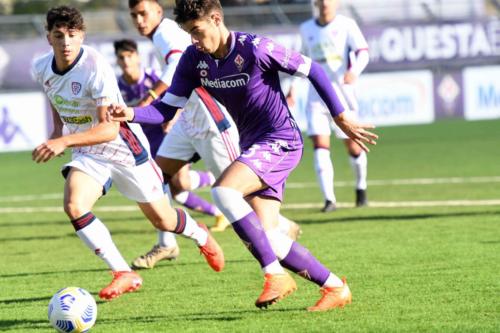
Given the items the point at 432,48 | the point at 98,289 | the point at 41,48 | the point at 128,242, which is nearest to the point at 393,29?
the point at 432,48

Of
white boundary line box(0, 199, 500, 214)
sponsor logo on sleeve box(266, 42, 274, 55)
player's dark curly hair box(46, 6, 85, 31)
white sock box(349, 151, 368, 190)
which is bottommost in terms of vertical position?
white boundary line box(0, 199, 500, 214)

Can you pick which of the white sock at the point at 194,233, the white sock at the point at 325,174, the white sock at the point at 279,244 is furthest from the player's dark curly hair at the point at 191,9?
the white sock at the point at 325,174

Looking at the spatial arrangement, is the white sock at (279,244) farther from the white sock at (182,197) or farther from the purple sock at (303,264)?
the white sock at (182,197)

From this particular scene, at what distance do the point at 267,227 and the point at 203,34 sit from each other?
4.36 ft

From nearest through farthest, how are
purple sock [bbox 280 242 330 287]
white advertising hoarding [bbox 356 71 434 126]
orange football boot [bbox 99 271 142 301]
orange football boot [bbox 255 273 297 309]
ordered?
orange football boot [bbox 255 273 297 309] < purple sock [bbox 280 242 330 287] < orange football boot [bbox 99 271 142 301] < white advertising hoarding [bbox 356 71 434 126]

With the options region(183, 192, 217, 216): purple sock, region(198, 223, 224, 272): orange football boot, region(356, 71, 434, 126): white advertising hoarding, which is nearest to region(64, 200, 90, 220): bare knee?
region(198, 223, 224, 272): orange football boot

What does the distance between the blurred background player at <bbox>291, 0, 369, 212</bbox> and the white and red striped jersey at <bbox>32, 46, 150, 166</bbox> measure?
538 centimetres

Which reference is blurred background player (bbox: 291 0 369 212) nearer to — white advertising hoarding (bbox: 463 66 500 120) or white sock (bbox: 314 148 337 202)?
white sock (bbox: 314 148 337 202)

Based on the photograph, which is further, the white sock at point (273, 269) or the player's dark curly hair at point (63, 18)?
the player's dark curly hair at point (63, 18)

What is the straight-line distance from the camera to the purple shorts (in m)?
7.04

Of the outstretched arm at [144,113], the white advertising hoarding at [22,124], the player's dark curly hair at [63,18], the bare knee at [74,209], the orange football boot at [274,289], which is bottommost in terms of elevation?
the white advertising hoarding at [22,124]

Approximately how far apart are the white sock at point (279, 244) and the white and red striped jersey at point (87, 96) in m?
1.62

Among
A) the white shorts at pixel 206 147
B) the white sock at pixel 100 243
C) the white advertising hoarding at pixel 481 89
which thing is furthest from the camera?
the white advertising hoarding at pixel 481 89

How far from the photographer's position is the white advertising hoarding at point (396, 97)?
26781mm
